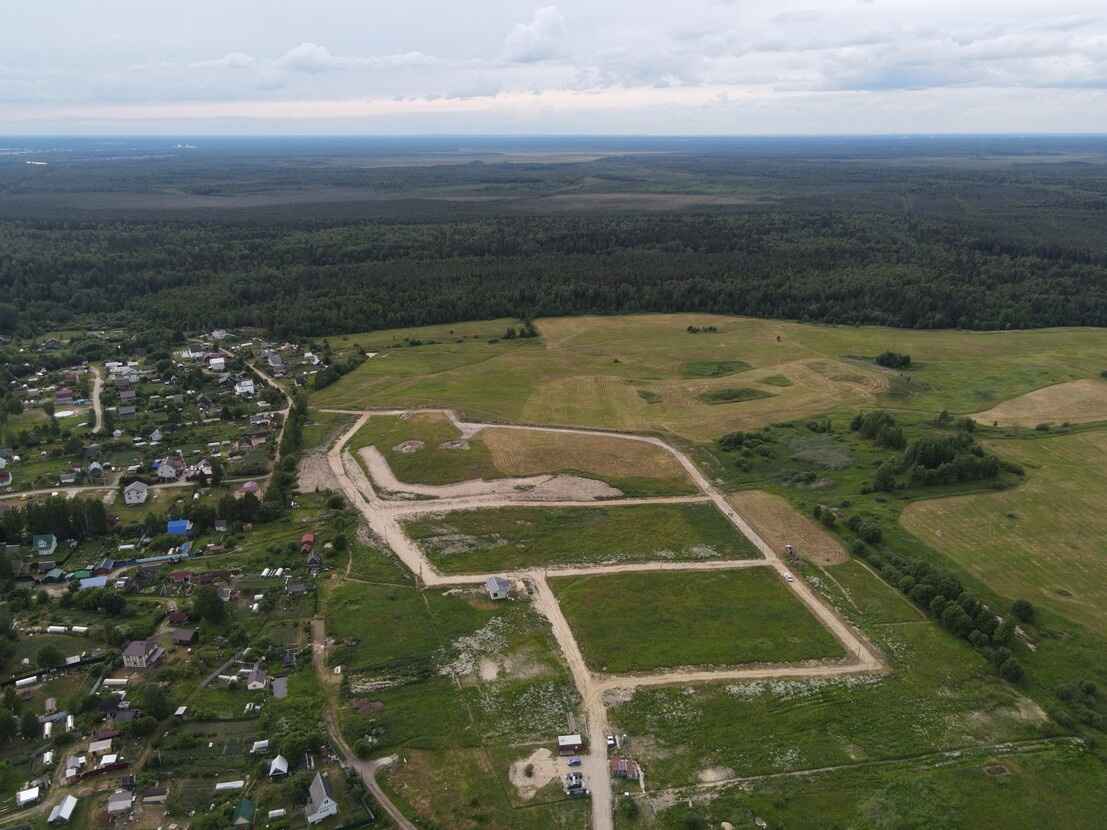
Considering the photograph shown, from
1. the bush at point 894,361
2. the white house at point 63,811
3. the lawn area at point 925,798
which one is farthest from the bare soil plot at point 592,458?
the bush at point 894,361

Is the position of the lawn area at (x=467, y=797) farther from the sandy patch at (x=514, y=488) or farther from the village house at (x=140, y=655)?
the sandy patch at (x=514, y=488)

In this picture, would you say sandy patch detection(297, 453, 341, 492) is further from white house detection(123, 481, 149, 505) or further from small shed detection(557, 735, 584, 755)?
small shed detection(557, 735, 584, 755)

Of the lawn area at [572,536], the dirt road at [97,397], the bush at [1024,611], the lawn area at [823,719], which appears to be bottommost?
the dirt road at [97,397]

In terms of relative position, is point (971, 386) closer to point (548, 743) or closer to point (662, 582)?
point (662, 582)

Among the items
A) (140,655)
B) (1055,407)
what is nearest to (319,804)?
(140,655)

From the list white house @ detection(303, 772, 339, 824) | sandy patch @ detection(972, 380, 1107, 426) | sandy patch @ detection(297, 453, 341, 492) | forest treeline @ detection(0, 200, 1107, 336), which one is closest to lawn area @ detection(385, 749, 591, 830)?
white house @ detection(303, 772, 339, 824)

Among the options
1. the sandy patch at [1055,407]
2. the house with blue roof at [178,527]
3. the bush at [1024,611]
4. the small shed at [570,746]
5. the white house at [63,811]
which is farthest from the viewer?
the sandy patch at [1055,407]

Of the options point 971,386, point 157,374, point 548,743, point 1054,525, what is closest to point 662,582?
point 548,743

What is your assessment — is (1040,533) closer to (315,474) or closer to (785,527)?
(785,527)
